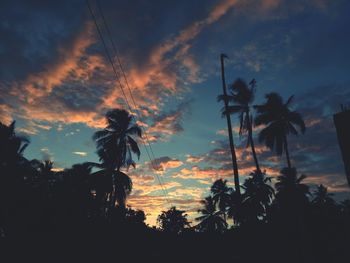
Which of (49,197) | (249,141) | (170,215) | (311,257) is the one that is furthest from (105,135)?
(170,215)

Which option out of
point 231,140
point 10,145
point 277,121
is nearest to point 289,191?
point 277,121

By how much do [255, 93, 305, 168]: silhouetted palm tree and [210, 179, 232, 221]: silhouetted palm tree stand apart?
2586 cm

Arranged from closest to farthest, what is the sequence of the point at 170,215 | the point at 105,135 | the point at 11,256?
the point at 11,256 → the point at 105,135 → the point at 170,215

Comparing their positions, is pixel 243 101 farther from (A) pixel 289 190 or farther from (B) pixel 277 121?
(A) pixel 289 190

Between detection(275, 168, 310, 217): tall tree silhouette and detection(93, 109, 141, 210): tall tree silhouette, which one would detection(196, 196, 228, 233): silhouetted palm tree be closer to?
detection(275, 168, 310, 217): tall tree silhouette

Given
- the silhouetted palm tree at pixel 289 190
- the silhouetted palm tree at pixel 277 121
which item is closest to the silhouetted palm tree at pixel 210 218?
the silhouetted palm tree at pixel 289 190

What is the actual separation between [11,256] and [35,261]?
1.44 metres

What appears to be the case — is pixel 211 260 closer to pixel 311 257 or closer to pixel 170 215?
pixel 311 257

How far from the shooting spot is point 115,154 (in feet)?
86.8

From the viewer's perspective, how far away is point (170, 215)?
67375 millimetres

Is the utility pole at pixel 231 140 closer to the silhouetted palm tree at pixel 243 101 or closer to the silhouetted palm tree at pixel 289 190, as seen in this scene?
the silhouetted palm tree at pixel 243 101

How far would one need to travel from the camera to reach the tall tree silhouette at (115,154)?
2586cm

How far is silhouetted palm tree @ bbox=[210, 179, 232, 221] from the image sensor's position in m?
50.2

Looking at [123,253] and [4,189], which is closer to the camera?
[123,253]
